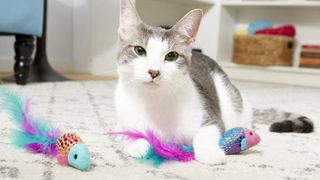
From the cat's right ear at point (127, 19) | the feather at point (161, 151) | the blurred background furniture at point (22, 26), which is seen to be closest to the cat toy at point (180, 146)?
the feather at point (161, 151)

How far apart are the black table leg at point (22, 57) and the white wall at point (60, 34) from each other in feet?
3.49

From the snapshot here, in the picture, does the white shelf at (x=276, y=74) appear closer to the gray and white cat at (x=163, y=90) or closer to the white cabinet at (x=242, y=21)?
the white cabinet at (x=242, y=21)

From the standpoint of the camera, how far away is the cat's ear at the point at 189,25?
3.37 feet

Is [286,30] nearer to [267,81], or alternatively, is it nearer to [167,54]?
[267,81]

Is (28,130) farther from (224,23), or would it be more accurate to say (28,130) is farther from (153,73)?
(224,23)

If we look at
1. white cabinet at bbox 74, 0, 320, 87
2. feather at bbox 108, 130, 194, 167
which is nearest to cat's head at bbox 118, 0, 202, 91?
feather at bbox 108, 130, 194, 167

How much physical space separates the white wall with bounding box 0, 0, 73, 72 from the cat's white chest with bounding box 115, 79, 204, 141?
8.15 ft

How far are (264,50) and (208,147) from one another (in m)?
2.49

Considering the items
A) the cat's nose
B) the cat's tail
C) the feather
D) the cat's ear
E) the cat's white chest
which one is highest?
the cat's ear

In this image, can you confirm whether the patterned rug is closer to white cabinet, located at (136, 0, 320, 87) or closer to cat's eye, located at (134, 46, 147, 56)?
cat's eye, located at (134, 46, 147, 56)

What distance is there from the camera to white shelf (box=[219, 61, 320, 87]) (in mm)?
3199

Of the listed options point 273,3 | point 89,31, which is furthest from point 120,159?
point 273,3

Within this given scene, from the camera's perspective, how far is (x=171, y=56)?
0.97 meters

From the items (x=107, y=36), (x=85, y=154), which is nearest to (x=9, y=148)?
(x=85, y=154)
